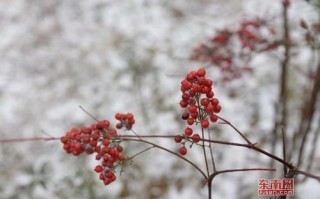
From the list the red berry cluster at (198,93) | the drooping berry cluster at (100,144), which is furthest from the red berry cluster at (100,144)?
the red berry cluster at (198,93)

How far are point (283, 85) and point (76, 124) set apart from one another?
2.25 m

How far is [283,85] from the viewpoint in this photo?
2277mm

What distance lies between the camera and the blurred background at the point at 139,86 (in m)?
3.05

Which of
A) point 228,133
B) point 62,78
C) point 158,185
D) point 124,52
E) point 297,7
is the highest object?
point 297,7

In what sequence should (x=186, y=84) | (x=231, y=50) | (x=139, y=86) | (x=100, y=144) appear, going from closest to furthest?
1. (x=186, y=84)
2. (x=100, y=144)
3. (x=231, y=50)
4. (x=139, y=86)

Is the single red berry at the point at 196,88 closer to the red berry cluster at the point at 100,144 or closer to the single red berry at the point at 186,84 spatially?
the single red berry at the point at 186,84

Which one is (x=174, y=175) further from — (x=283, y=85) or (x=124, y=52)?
(x=124, y=52)

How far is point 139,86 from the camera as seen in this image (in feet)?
12.8

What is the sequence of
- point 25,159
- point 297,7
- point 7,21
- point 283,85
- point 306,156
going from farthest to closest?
point 7,21
point 297,7
point 25,159
point 306,156
point 283,85

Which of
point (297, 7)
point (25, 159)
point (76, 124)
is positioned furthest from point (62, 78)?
point (297, 7)

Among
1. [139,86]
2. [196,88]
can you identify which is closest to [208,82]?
[196,88]

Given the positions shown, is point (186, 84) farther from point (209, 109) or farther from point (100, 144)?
point (100, 144)

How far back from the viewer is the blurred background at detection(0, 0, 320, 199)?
305 cm

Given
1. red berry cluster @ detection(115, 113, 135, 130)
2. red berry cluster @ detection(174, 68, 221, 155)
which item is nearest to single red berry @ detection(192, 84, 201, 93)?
red berry cluster @ detection(174, 68, 221, 155)
